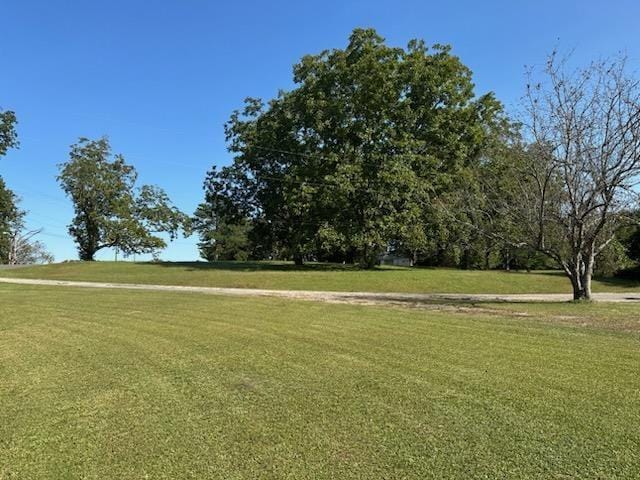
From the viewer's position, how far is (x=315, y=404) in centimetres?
471

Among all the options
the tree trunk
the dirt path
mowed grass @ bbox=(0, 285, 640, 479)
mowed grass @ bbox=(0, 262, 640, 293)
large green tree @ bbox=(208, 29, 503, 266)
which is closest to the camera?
mowed grass @ bbox=(0, 285, 640, 479)

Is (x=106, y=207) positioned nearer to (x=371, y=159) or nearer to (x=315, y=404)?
(x=371, y=159)

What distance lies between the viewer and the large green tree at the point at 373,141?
31.5m

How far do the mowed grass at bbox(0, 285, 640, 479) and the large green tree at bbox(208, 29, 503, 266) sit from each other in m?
22.9

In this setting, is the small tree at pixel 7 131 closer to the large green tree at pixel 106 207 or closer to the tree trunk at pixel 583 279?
the large green tree at pixel 106 207

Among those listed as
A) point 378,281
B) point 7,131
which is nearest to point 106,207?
point 7,131

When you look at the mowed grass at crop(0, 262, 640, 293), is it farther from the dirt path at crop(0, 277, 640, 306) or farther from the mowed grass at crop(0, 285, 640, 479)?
the mowed grass at crop(0, 285, 640, 479)

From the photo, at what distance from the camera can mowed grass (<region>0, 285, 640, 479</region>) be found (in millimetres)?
3508

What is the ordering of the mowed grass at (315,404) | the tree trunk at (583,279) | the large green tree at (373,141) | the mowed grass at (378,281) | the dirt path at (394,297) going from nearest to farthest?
the mowed grass at (315,404)
the tree trunk at (583,279)
the dirt path at (394,297)
the mowed grass at (378,281)
the large green tree at (373,141)

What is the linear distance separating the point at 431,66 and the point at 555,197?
18.8 meters

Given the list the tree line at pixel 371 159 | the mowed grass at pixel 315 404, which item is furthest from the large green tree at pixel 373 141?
the mowed grass at pixel 315 404

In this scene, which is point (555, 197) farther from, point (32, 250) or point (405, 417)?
point (32, 250)

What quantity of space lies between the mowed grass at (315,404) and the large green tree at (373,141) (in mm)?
22892

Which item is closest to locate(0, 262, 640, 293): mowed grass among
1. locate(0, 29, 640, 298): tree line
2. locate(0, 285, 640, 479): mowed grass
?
locate(0, 29, 640, 298): tree line
